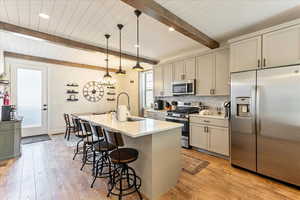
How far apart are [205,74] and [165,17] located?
6.86 feet

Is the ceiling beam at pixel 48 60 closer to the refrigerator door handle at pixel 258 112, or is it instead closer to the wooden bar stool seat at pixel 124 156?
the wooden bar stool seat at pixel 124 156

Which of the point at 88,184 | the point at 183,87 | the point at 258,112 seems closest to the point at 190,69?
the point at 183,87

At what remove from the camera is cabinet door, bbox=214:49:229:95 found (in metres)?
3.48

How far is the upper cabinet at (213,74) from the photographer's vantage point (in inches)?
139

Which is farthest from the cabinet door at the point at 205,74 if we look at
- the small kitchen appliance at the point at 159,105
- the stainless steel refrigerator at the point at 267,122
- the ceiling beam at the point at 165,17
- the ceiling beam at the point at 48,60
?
the ceiling beam at the point at 48,60

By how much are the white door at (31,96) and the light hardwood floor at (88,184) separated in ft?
7.71

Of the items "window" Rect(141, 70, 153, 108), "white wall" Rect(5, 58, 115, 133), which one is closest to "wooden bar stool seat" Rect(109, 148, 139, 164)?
"window" Rect(141, 70, 153, 108)

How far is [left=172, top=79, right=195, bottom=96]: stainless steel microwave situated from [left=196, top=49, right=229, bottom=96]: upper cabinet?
0.16 metres

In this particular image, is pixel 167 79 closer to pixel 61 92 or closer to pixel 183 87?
pixel 183 87

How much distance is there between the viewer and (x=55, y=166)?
9.80 ft

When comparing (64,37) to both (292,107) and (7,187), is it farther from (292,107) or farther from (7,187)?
(292,107)

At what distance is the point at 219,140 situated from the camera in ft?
10.9

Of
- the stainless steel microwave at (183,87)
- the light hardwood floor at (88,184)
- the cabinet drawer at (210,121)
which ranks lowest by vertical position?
the light hardwood floor at (88,184)

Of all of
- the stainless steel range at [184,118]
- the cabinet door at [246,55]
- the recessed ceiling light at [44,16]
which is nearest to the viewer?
the recessed ceiling light at [44,16]
